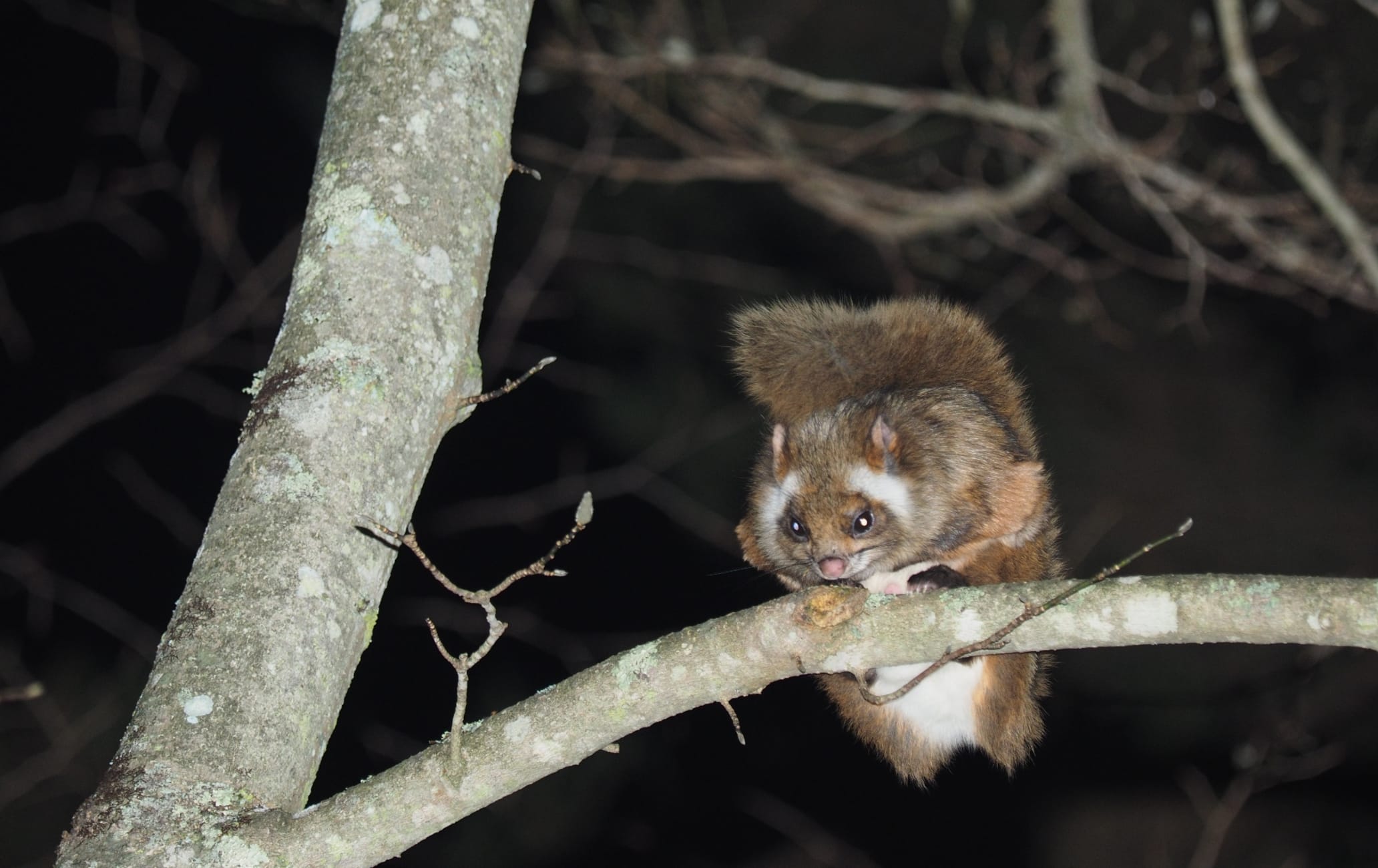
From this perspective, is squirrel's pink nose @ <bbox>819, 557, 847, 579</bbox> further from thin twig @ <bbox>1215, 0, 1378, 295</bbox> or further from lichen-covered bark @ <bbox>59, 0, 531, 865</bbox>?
thin twig @ <bbox>1215, 0, 1378, 295</bbox>

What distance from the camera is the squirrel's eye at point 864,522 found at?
3.11 meters

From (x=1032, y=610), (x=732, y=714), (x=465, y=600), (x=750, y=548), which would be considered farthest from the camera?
(x=750, y=548)

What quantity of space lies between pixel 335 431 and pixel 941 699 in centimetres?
194

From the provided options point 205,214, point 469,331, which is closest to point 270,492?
point 469,331

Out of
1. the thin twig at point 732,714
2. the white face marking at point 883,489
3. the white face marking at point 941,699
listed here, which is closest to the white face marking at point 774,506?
the white face marking at point 883,489

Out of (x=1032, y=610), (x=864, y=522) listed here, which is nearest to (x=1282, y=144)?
(x=864, y=522)

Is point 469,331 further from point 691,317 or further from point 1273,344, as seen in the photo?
point 1273,344

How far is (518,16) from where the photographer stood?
239 cm

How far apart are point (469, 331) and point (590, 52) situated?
4.01 metres

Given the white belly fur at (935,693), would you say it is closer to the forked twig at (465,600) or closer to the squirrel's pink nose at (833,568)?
the squirrel's pink nose at (833,568)

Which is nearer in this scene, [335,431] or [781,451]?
[335,431]

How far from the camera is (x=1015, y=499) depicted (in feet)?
9.91

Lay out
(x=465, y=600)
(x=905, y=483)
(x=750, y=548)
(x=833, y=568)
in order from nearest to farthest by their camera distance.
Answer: (x=465, y=600), (x=833, y=568), (x=905, y=483), (x=750, y=548)

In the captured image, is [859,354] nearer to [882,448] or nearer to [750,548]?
[882,448]
